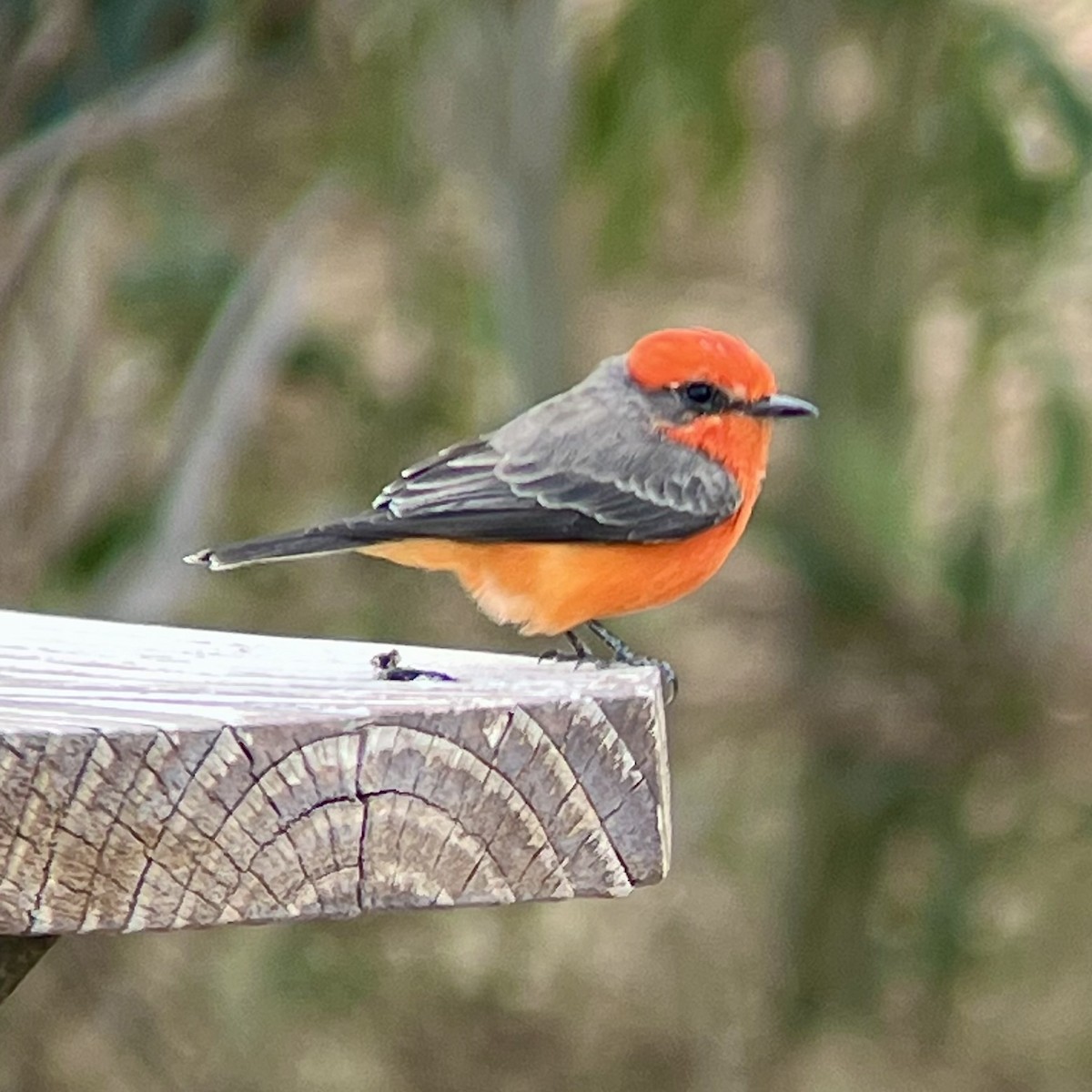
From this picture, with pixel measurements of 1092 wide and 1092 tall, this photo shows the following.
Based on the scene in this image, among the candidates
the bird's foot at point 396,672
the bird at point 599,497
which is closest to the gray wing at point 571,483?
Result: the bird at point 599,497

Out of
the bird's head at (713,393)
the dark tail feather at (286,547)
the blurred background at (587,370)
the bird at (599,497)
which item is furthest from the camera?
the blurred background at (587,370)

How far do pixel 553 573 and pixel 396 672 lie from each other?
1.27 meters

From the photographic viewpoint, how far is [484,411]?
694 cm

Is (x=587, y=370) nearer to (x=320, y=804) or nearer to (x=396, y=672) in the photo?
(x=396, y=672)

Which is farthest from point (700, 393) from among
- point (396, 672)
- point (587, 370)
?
point (587, 370)

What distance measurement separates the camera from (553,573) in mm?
4543

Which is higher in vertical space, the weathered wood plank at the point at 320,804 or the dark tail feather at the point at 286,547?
the dark tail feather at the point at 286,547

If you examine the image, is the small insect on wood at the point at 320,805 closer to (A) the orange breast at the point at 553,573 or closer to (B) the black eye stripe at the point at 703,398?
(A) the orange breast at the point at 553,573

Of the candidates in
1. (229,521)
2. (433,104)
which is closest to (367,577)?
(229,521)

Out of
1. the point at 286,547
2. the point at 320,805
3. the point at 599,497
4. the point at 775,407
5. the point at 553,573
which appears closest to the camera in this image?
the point at 320,805

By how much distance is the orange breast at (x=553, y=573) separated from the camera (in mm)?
4535

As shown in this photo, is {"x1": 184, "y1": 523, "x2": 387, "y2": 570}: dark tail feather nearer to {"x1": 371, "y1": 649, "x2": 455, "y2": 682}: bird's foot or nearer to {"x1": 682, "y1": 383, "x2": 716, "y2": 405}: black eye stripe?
{"x1": 371, "y1": 649, "x2": 455, "y2": 682}: bird's foot

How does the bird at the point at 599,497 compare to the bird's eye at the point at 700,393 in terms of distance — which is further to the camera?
the bird's eye at the point at 700,393

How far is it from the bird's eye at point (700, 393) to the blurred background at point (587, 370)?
97 cm
